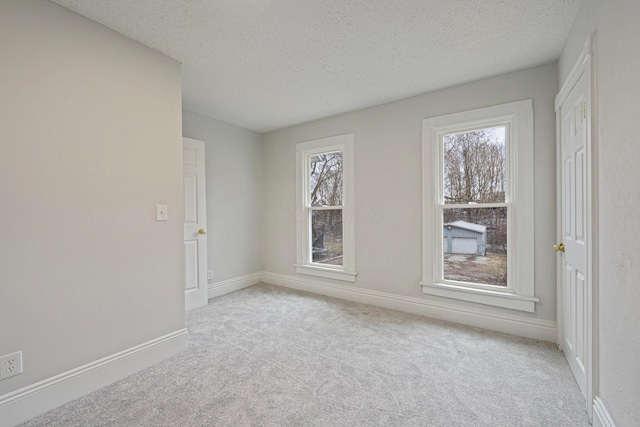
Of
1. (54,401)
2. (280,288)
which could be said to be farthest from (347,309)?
(54,401)

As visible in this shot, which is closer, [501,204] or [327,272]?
[501,204]

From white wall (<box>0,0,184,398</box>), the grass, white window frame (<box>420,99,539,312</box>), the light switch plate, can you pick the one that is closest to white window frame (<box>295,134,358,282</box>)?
white window frame (<box>420,99,539,312</box>)

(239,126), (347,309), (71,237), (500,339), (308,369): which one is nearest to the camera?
(71,237)

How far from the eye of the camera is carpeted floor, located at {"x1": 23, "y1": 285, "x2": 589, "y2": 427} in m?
1.55

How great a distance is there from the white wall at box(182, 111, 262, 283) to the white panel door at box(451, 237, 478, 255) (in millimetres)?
2862

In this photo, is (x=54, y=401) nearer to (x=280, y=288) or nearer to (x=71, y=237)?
(x=71, y=237)

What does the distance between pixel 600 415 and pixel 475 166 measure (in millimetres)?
2082

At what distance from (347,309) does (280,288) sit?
1.28 m

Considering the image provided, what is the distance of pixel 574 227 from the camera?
1854mm

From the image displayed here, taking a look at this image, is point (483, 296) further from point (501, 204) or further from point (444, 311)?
point (501, 204)

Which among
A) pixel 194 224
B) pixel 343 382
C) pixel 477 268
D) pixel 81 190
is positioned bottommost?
pixel 343 382

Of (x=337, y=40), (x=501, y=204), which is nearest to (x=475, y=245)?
(x=501, y=204)

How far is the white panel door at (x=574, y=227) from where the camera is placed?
1655mm

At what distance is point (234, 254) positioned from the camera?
4051 mm
